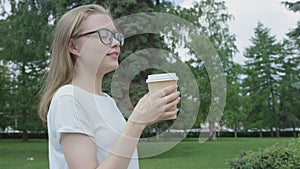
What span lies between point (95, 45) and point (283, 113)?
36688 millimetres

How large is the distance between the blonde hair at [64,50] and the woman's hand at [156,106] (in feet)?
0.98

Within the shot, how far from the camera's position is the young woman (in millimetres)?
987

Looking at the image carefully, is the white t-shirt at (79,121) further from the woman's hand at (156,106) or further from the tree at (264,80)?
the tree at (264,80)

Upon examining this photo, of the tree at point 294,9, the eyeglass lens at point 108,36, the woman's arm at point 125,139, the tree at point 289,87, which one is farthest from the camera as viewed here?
the tree at point 289,87

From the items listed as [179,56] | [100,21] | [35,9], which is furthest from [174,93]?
[35,9]

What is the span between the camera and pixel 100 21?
1157 millimetres

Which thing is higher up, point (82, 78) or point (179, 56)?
point (179, 56)

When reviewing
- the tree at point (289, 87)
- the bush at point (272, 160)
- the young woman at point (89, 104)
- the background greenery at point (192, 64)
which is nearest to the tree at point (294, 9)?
the background greenery at point (192, 64)

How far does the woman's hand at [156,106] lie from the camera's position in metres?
0.98

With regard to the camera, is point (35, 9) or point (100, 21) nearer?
point (100, 21)

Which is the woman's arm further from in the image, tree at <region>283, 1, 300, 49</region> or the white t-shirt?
tree at <region>283, 1, 300, 49</region>

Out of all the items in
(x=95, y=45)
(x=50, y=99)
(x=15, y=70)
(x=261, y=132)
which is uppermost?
(x=15, y=70)

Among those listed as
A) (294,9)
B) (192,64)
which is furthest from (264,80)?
(192,64)

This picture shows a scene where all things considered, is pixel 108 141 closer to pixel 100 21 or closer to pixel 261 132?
pixel 100 21
